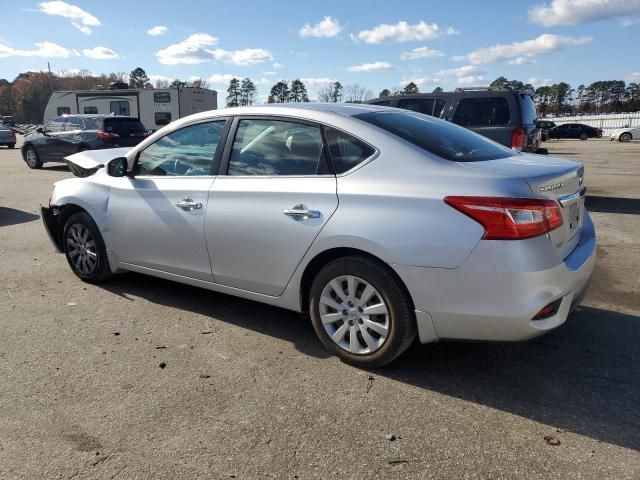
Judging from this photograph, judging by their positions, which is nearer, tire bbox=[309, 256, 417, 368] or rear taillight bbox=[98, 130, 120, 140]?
tire bbox=[309, 256, 417, 368]

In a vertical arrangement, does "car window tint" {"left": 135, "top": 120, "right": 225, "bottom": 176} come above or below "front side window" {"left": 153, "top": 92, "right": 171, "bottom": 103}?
below

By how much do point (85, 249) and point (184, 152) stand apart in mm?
1616

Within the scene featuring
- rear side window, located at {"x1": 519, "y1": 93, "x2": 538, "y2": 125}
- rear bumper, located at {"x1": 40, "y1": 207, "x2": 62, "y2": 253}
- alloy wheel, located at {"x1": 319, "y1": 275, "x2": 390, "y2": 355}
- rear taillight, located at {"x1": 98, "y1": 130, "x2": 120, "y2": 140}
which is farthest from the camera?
rear taillight, located at {"x1": 98, "y1": 130, "x2": 120, "y2": 140}

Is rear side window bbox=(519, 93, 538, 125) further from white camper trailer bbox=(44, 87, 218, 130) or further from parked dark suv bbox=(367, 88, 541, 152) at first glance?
white camper trailer bbox=(44, 87, 218, 130)

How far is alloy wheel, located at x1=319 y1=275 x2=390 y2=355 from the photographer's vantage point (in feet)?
10.8

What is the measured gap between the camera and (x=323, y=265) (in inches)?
139

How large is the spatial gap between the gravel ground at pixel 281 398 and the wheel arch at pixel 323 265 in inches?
17.1

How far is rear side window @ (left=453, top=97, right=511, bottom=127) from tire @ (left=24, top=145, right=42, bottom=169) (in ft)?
47.0

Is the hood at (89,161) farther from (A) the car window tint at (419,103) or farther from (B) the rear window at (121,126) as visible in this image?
(B) the rear window at (121,126)

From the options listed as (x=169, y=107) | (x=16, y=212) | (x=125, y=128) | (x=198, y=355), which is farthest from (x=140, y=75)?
(x=198, y=355)

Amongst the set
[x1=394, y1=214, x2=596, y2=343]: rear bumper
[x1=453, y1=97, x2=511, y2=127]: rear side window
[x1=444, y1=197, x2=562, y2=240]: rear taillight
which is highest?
[x1=453, y1=97, x2=511, y2=127]: rear side window

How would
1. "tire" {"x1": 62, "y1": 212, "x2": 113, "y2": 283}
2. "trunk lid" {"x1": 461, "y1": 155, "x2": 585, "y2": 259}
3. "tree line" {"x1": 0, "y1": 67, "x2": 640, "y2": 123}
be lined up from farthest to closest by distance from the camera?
1. "tree line" {"x1": 0, "y1": 67, "x2": 640, "y2": 123}
2. "tire" {"x1": 62, "y1": 212, "x2": 113, "y2": 283}
3. "trunk lid" {"x1": 461, "y1": 155, "x2": 585, "y2": 259}

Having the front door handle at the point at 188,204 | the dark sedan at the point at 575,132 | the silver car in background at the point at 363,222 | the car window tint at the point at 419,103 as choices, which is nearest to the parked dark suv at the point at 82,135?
the car window tint at the point at 419,103

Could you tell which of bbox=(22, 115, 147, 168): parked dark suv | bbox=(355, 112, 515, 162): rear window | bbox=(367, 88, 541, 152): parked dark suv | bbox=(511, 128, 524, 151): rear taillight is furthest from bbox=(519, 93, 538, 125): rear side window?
Result: bbox=(22, 115, 147, 168): parked dark suv
